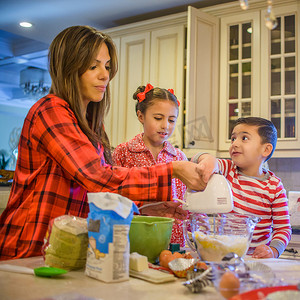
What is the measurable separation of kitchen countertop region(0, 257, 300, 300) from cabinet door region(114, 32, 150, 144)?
240 centimetres

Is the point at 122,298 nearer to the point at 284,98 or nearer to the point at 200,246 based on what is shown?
the point at 200,246

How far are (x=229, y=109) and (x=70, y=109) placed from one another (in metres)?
1.93

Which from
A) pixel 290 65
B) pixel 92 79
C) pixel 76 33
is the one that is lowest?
pixel 92 79

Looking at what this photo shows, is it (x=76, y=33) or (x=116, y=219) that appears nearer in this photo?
(x=116, y=219)

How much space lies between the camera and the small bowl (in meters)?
0.97

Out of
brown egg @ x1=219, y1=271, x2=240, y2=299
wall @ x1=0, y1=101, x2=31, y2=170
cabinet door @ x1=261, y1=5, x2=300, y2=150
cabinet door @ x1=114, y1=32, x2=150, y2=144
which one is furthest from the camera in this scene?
wall @ x1=0, y1=101, x2=31, y2=170

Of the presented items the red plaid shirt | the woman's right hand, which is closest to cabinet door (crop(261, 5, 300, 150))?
the woman's right hand

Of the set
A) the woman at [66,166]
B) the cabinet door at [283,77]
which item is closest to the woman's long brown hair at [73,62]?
the woman at [66,166]

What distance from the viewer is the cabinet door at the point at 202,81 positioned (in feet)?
8.99

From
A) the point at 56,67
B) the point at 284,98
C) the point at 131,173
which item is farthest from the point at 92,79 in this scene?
the point at 284,98

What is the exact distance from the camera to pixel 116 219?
803 mm

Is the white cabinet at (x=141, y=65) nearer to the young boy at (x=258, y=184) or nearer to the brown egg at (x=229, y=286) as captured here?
the young boy at (x=258, y=184)

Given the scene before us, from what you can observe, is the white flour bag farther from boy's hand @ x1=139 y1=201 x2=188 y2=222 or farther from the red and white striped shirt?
the red and white striped shirt

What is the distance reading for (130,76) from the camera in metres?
3.28
